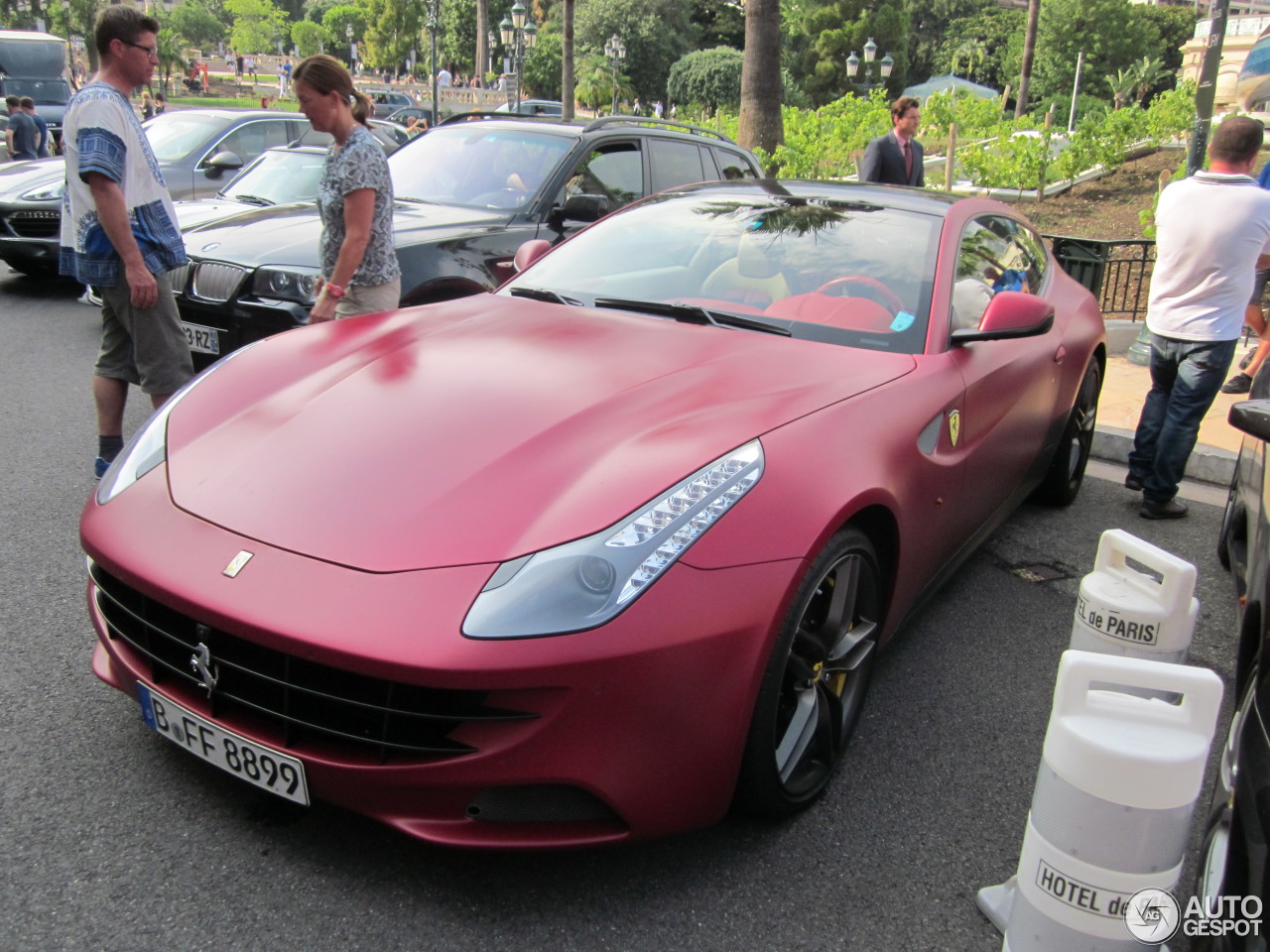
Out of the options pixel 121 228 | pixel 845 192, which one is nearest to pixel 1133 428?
pixel 845 192

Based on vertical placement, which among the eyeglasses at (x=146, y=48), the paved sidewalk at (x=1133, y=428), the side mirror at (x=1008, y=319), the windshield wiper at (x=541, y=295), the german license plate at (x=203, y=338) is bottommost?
the paved sidewalk at (x=1133, y=428)

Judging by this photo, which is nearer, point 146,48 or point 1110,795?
point 1110,795

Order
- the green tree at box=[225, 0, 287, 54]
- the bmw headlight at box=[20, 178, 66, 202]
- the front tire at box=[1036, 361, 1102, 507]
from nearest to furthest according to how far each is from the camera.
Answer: the front tire at box=[1036, 361, 1102, 507] → the bmw headlight at box=[20, 178, 66, 202] → the green tree at box=[225, 0, 287, 54]

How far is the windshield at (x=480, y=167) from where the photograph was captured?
6.08 m

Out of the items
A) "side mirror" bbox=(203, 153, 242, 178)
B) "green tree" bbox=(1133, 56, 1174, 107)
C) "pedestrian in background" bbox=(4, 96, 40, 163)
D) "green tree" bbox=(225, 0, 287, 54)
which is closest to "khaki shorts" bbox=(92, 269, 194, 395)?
"side mirror" bbox=(203, 153, 242, 178)

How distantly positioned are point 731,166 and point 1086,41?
5403 cm

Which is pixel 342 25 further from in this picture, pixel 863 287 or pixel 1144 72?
pixel 863 287

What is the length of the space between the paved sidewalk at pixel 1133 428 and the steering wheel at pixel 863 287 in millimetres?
1978

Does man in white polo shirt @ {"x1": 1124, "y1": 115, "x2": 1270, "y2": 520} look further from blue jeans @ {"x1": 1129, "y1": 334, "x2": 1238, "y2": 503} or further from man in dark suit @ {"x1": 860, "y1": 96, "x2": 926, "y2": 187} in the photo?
man in dark suit @ {"x1": 860, "y1": 96, "x2": 926, "y2": 187}

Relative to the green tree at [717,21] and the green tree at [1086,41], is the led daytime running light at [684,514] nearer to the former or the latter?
the green tree at [1086,41]

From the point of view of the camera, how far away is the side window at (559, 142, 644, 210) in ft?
20.2

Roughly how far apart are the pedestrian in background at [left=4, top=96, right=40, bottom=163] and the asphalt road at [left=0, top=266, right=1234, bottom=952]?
14.6m

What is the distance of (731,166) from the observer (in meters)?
7.26

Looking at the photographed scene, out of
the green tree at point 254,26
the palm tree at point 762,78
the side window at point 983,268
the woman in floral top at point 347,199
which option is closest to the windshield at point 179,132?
the woman in floral top at point 347,199
